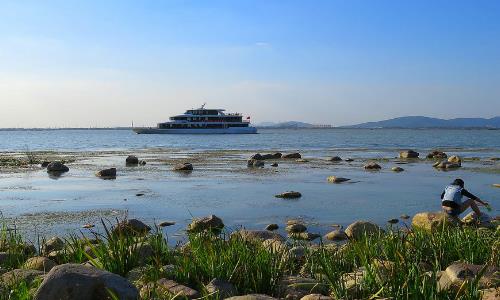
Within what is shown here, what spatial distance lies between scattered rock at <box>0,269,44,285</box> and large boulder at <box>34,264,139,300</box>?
32.2 inches

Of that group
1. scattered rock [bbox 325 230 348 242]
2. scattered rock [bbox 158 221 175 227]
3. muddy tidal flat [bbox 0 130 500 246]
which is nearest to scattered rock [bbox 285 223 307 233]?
muddy tidal flat [bbox 0 130 500 246]

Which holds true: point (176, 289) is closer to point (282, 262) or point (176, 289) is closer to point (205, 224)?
point (282, 262)

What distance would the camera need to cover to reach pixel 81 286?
4.68m

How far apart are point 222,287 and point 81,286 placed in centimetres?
150

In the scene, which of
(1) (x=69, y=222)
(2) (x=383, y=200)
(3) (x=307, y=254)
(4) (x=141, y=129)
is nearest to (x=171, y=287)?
(3) (x=307, y=254)

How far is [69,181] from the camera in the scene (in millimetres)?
22359

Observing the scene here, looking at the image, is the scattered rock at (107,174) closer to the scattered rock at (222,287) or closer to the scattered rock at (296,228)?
the scattered rock at (296,228)

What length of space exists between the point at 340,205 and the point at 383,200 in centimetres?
181

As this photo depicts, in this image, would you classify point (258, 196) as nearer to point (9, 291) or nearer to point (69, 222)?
point (69, 222)

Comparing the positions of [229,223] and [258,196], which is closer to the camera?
[229,223]

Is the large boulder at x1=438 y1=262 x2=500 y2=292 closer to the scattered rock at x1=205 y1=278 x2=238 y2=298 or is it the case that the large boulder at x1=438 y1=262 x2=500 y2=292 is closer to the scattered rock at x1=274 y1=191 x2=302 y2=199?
the scattered rock at x1=205 y1=278 x2=238 y2=298

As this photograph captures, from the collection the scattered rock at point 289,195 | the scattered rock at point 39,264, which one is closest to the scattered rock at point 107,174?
the scattered rock at point 289,195

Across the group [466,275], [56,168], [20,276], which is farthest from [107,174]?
[466,275]

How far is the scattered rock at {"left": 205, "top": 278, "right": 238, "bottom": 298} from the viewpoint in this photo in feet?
17.5
